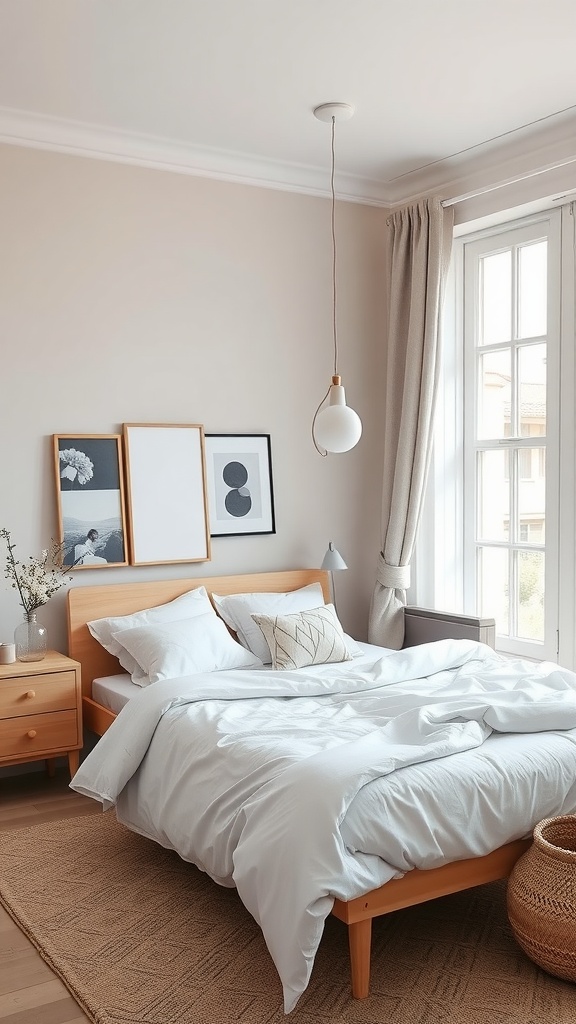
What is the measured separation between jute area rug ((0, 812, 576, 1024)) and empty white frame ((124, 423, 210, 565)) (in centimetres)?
149

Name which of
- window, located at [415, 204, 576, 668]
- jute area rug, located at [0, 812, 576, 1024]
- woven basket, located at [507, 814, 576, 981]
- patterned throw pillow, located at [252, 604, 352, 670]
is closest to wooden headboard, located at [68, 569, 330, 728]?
patterned throw pillow, located at [252, 604, 352, 670]

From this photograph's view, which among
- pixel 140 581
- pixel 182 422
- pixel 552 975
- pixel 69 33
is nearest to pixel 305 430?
pixel 182 422

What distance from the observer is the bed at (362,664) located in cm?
227

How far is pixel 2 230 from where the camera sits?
3852 mm

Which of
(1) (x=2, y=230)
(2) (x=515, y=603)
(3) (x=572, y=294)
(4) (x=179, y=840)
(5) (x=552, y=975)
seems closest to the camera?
(5) (x=552, y=975)

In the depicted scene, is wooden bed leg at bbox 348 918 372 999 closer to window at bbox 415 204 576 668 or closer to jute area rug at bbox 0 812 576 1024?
jute area rug at bbox 0 812 576 1024

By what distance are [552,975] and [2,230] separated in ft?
11.0

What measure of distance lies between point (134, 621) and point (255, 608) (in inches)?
22.0

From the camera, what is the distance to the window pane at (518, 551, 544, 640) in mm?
4367

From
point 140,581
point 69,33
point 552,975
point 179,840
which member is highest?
point 69,33

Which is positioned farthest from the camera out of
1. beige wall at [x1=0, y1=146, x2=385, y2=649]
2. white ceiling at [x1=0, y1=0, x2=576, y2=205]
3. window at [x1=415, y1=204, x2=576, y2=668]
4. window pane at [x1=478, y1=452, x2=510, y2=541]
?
window pane at [x1=478, y1=452, x2=510, y2=541]

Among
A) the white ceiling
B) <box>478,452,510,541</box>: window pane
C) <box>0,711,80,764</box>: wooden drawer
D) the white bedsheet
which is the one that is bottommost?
<box>0,711,80,764</box>: wooden drawer

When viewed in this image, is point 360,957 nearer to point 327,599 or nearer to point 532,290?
point 327,599

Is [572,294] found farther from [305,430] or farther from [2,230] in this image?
[2,230]
